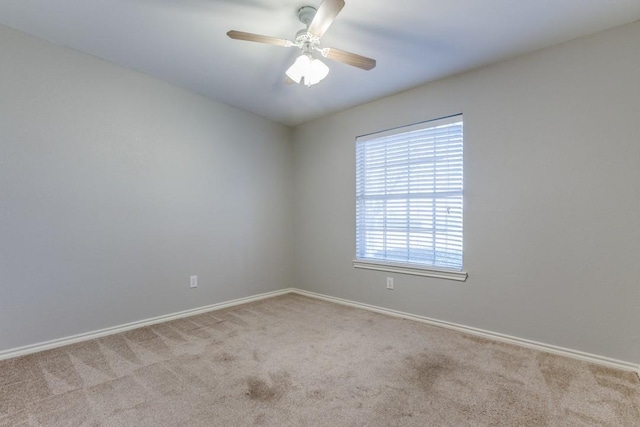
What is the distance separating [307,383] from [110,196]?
2316 millimetres

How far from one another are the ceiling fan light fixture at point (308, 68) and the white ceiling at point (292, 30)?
34cm

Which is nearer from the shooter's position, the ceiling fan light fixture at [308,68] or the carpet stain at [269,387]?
the carpet stain at [269,387]

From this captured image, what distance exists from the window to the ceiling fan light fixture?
1.44 meters

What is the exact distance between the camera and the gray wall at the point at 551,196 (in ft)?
6.90

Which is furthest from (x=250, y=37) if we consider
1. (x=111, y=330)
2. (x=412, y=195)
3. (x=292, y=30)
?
(x=111, y=330)

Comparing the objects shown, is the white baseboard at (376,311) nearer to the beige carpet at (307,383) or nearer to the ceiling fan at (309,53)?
A: the beige carpet at (307,383)

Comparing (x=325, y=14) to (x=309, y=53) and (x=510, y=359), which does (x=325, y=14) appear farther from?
(x=510, y=359)

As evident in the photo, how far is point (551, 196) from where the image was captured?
2.37m

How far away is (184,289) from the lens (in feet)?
10.6

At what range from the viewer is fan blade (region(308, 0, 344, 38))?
152 cm

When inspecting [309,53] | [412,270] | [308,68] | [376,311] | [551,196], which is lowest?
[376,311]

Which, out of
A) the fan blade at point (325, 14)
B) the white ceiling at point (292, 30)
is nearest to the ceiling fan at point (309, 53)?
the fan blade at point (325, 14)

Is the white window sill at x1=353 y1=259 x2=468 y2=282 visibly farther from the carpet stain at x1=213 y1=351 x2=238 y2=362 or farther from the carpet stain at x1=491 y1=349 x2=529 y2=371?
the carpet stain at x1=213 y1=351 x2=238 y2=362

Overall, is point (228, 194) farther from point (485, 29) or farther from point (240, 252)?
point (485, 29)
